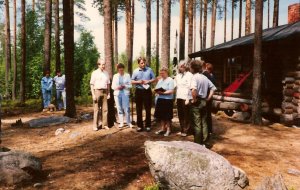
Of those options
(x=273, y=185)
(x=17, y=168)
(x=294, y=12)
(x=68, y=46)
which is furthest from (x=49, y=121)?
(x=294, y=12)

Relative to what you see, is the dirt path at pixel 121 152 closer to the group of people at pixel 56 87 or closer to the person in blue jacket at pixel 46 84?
the group of people at pixel 56 87

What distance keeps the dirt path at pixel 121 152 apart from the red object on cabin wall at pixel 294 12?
7509mm

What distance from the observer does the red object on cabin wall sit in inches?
647

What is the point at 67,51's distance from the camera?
1253 centimetres

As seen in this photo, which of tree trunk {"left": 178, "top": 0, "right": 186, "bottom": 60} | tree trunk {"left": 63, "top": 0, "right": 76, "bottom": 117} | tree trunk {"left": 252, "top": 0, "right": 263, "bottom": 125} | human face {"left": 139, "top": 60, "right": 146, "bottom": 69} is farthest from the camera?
tree trunk {"left": 178, "top": 0, "right": 186, "bottom": 60}

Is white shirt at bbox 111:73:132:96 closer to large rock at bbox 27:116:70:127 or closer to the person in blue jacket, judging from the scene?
large rock at bbox 27:116:70:127

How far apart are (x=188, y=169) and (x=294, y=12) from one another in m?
14.1

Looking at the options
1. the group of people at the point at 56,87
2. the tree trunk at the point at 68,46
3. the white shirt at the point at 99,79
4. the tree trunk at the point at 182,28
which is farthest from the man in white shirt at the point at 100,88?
the tree trunk at the point at 182,28

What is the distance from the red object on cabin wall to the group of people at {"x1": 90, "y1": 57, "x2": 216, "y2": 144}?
31.8ft

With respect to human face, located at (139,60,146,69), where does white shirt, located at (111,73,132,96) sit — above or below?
below

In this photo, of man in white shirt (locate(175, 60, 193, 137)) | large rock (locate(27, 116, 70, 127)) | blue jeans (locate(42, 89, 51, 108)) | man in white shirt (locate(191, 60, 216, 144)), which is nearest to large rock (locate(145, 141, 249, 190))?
man in white shirt (locate(191, 60, 216, 144))

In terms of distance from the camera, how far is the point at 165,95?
28.7 feet

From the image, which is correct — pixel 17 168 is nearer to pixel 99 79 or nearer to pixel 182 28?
pixel 99 79

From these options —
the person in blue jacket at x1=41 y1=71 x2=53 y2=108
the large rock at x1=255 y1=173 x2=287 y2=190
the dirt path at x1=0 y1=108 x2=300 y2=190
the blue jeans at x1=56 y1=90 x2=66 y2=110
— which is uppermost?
the person in blue jacket at x1=41 y1=71 x2=53 y2=108
